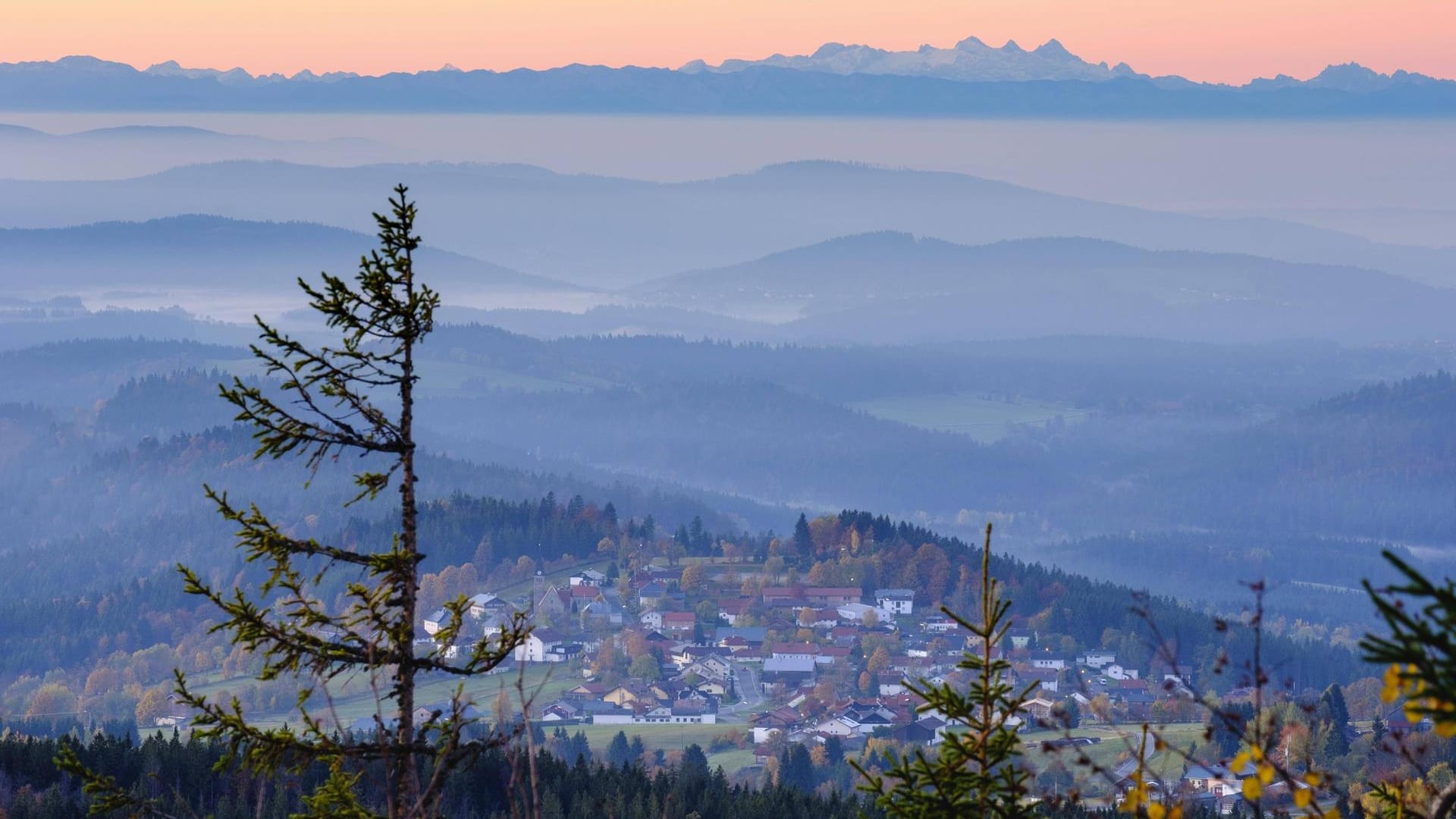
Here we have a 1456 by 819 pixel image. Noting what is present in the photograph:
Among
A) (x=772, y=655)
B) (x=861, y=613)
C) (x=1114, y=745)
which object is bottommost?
(x=772, y=655)

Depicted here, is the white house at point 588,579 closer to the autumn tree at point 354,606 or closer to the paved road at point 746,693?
the paved road at point 746,693

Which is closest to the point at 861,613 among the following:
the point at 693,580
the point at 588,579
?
the point at 693,580

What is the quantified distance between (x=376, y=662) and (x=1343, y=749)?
94528mm

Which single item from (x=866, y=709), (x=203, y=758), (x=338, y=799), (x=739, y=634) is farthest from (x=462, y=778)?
(x=739, y=634)

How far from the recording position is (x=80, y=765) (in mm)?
12109

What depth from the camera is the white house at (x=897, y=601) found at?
154125 millimetres

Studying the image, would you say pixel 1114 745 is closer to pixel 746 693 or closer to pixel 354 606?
pixel 746 693

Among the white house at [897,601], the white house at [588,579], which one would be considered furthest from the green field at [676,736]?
the white house at [588,579]

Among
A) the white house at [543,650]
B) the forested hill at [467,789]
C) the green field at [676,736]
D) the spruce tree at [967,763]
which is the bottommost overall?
the green field at [676,736]

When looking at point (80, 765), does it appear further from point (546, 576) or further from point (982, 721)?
point (546, 576)

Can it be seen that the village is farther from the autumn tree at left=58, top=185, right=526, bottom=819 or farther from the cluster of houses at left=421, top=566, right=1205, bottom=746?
the autumn tree at left=58, top=185, right=526, bottom=819

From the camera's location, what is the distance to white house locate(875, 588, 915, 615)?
154m

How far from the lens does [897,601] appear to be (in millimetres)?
155500

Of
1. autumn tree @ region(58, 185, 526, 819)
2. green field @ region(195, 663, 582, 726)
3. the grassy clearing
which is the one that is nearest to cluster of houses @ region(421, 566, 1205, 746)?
green field @ region(195, 663, 582, 726)
